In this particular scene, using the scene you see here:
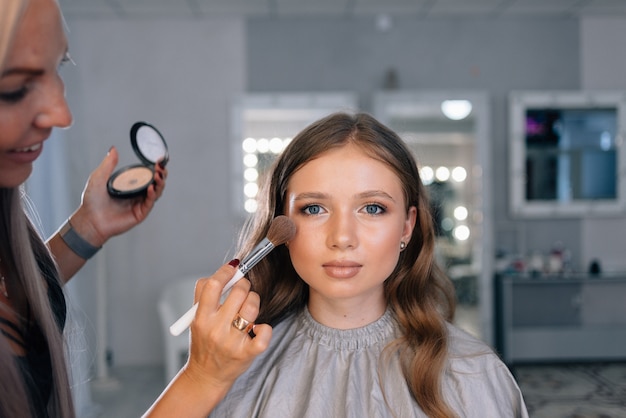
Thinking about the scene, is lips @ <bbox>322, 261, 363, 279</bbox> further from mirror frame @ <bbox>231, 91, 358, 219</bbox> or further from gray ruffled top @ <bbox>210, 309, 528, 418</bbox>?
mirror frame @ <bbox>231, 91, 358, 219</bbox>

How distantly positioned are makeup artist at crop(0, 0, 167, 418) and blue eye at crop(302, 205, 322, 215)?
0.44 metres

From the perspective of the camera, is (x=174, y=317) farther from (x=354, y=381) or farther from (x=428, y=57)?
(x=354, y=381)

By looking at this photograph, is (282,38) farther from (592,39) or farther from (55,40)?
(55,40)

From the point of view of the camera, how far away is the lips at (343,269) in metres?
1.05

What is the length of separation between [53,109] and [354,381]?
0.74m

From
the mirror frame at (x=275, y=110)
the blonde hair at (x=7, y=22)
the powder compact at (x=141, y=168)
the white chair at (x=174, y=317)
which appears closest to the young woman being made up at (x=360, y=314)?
the powder compact at (x=141, y=168)

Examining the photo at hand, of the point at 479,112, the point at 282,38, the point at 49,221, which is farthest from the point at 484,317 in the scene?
the point at 49,221

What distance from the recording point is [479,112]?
13.1 feet

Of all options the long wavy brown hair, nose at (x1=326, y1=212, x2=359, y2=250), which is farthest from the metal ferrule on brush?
the long wavy brown hair

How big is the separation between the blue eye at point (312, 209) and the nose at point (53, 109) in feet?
1.83

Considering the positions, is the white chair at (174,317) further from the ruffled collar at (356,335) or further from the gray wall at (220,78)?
the ruffled collar at (356,335)

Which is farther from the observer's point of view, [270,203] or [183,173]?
[183,173]

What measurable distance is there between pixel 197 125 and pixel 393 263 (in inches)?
127

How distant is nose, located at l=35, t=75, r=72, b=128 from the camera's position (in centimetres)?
59
